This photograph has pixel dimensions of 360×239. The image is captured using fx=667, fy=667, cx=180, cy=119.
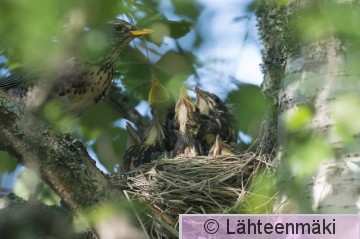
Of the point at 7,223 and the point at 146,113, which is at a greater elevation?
the point at 146,113

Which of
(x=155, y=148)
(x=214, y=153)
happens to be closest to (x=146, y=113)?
(x=155, y=148)

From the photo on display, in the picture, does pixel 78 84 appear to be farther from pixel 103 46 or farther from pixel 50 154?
pixel 103 46

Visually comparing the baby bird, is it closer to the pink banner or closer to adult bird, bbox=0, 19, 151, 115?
adult bird, bbox=0, 19, 151, 115

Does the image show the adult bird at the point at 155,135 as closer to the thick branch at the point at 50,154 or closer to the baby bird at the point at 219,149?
the baby bird at the point at 219,149

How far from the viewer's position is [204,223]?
7.27 ft

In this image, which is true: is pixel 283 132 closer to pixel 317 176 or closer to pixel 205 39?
pixel 317 176

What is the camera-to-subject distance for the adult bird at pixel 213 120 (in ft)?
12.2

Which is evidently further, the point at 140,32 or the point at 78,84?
the point at 78,84

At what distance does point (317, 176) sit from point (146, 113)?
2.62 m

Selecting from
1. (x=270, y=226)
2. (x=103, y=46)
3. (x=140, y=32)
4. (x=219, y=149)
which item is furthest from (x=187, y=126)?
(x=103, y=46)

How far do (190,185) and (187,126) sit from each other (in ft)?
2.70

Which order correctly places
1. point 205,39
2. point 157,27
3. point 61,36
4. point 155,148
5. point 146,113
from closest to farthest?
point 61,36, point 205,39, point 157,27, point 155,148, point 146,113

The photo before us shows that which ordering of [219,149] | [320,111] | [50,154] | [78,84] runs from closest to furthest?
1. [320,111]
2. [50,154]
3. [219,149]
4. [78,84]

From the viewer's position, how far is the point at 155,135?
3713mm
